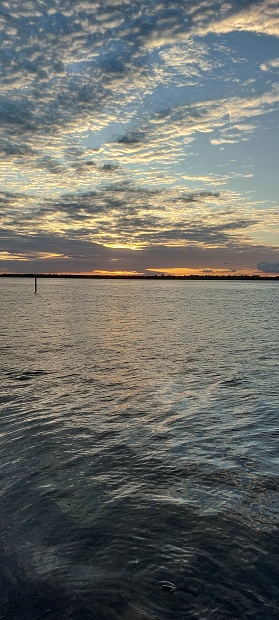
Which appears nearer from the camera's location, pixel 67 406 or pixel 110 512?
pixel 110 512

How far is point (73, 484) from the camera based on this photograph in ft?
35.8

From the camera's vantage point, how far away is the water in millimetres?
6820

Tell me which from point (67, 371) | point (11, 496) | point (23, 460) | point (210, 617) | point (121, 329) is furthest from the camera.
→ point (121, 329)

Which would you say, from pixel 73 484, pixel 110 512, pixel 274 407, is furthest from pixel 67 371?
pixel 110 512

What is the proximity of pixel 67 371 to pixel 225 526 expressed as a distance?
18091 millimetres

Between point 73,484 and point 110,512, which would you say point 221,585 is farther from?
point 73,484

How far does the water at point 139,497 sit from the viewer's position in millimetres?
6820

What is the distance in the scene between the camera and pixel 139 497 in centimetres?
1014

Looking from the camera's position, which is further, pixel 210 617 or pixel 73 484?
pixel 73 484

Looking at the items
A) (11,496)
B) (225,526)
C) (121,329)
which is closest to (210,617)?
(225,526)

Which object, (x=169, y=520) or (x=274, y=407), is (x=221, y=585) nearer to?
(x=169, y=520)

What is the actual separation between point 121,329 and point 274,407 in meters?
33.3

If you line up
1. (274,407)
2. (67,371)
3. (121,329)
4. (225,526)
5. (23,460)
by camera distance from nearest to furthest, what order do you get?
(225,526) → (23,460) → (274,407) → (67,371) → (121,329)

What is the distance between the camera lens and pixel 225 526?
29.1 ft
